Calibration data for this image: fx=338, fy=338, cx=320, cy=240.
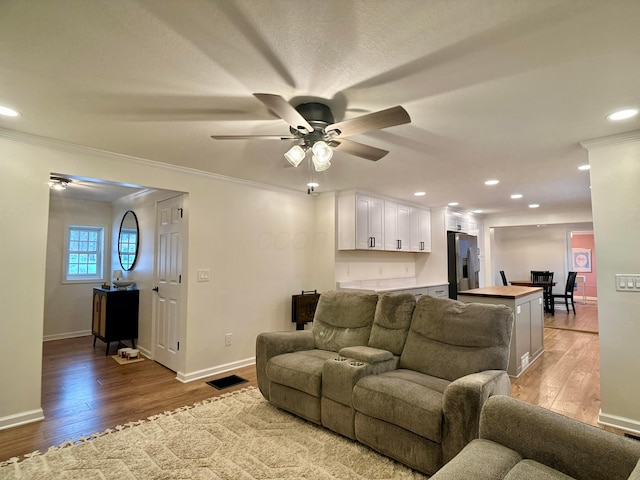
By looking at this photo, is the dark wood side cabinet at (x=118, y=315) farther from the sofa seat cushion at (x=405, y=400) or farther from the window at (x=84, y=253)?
the sofa seat cushion at (x=405, y=400)

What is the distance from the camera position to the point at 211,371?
388 cm

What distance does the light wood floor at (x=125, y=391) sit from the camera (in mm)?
2625

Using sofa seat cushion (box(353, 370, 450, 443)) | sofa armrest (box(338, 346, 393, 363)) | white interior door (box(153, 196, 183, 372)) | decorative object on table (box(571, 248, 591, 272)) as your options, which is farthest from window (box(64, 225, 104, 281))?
decorative object on table (box(571, 248, 591, 272))

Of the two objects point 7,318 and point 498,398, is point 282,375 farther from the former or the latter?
point 7,318

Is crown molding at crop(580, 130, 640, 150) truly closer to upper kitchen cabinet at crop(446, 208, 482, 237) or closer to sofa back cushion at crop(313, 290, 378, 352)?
sofa back cushion at crop(313, 290, 378, 352)

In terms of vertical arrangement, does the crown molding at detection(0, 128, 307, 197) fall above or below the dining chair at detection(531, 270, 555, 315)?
above

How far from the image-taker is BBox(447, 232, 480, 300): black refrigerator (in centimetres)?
621

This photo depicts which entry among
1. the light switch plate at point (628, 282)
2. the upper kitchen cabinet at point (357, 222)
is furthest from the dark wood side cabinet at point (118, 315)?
the light switch plate at point (628, 282)

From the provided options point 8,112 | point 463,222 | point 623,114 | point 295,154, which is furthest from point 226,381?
point 463,222

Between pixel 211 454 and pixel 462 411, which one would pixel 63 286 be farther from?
pixel 462 411

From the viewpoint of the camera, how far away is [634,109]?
7.35 feet

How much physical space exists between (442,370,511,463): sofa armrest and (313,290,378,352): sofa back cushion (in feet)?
3.59

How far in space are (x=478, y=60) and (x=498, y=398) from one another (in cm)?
163

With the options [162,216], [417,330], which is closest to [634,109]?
[417,330]
